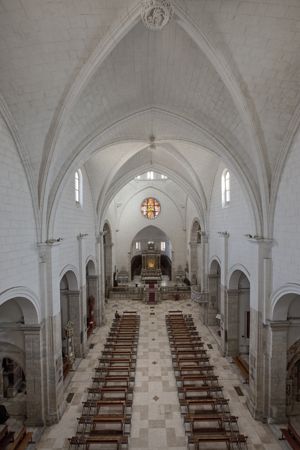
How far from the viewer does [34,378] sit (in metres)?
9.82

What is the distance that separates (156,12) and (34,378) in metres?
11.8

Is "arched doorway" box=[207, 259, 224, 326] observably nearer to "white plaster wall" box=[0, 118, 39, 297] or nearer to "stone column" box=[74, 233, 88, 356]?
"stone column" box=[74, 233, 88, 356]

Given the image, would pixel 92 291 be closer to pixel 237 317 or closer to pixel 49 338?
pixel 49 338

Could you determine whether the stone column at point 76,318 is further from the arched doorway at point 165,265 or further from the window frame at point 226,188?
the arched doorway at point 165,265

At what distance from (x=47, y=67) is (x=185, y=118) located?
18.1 ft

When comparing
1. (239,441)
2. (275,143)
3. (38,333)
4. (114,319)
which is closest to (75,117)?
(275,143)

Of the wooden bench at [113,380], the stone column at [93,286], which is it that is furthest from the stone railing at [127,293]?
the wooden bench at [113,380]

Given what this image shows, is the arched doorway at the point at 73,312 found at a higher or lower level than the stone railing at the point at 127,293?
higher

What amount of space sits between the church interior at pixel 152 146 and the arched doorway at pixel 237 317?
0.20 feet

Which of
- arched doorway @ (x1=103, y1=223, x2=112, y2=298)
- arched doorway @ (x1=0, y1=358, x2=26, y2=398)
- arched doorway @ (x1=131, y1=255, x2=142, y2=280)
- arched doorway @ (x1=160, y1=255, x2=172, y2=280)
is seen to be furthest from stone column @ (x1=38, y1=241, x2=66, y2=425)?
arched doorway @ (x1=160, y1=255, x2=172, y2=280)

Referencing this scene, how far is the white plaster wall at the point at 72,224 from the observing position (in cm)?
1242

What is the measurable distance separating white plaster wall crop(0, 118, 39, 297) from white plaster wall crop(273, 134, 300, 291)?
8.44 metres

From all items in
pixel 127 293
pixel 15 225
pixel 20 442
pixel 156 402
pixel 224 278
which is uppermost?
pixel 15 225

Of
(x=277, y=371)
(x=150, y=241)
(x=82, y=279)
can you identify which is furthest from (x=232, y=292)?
(x=150, y=241)
